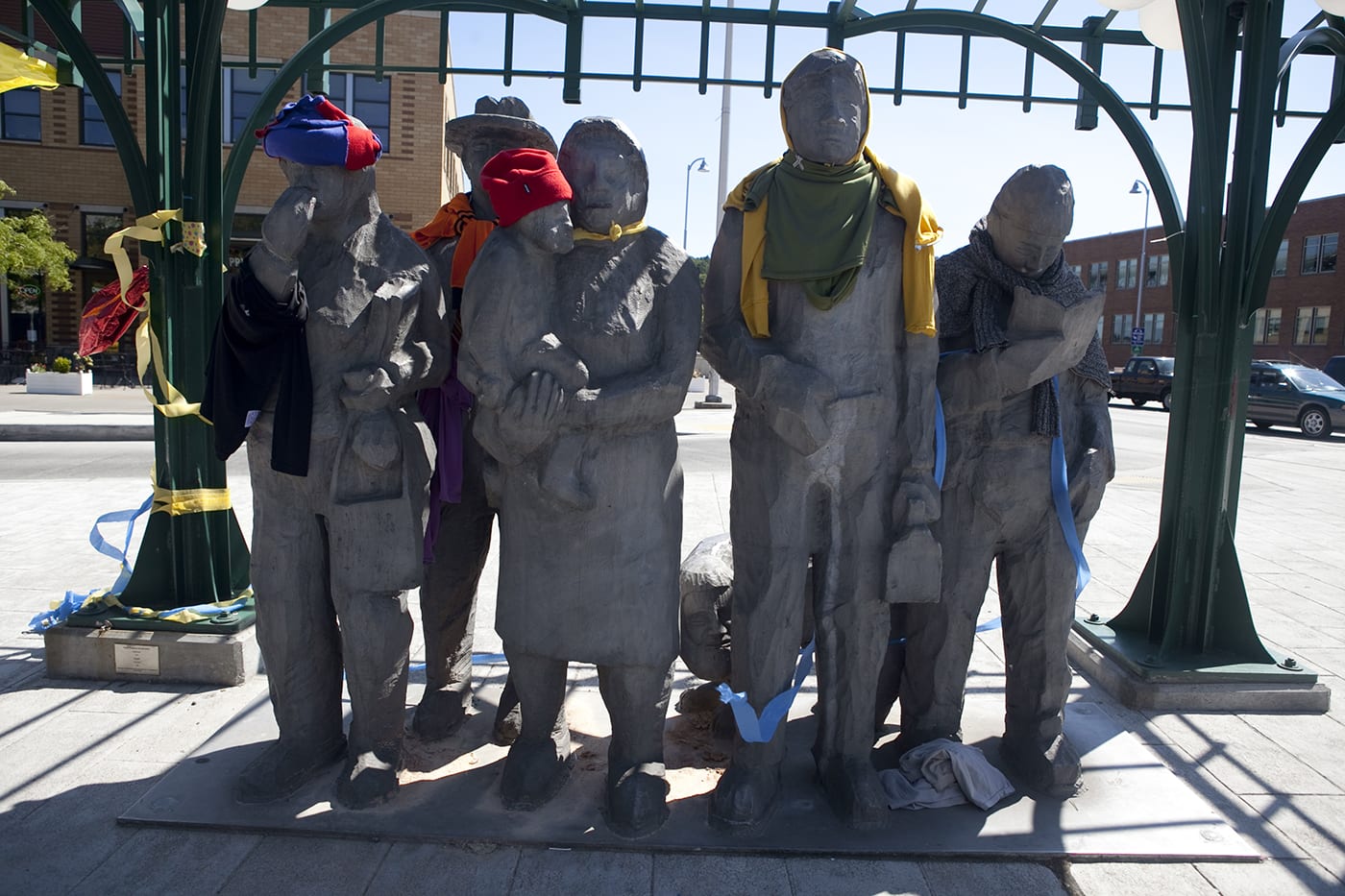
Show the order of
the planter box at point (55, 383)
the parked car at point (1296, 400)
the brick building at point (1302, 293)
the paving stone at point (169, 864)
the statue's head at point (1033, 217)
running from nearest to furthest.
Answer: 1. the paving stone at point (169, 864)
2. the statue's head at point (1033, 217)
3. the parked car at point (1296, 400)
4. the planter box at point (55, 383)
5. the brick building at point (1302, 293)

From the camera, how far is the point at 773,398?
2889mm

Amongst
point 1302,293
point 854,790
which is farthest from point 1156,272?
point 854,790

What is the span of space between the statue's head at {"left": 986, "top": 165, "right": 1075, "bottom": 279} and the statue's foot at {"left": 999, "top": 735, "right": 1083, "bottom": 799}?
1590mm

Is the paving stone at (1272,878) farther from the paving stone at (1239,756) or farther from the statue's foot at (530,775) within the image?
the statue's foot at (530,775)

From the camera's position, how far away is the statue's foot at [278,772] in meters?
3.14

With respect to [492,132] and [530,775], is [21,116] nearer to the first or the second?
[492,132]

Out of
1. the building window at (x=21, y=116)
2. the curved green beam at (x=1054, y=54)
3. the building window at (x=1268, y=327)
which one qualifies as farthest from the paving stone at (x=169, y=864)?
the building window at (x=1268, y=327)

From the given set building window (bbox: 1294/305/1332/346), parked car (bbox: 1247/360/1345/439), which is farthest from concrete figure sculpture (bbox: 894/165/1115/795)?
building window (bbox: 1294/305/1332/346)

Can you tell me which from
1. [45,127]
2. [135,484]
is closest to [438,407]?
[135,484]

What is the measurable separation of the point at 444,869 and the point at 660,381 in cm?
155

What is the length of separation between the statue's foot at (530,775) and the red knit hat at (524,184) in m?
1.69

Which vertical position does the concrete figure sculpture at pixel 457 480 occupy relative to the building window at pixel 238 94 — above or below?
below

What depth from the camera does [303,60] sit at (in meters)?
4.67

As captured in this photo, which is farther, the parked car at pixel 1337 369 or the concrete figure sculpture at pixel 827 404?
the parked car at pixel 1337 369
